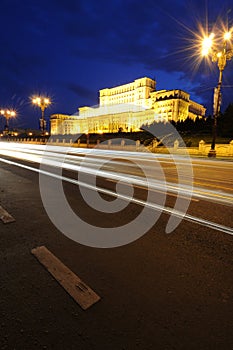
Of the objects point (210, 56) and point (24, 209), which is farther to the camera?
point (210, 56)

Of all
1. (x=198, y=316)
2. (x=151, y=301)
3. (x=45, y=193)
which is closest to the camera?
(x=198, y=316)

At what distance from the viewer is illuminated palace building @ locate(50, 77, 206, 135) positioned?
10344 centimetres

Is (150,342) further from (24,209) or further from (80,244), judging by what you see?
(24,209)

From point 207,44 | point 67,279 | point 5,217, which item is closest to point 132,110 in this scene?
point 207,44

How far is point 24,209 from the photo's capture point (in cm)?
486

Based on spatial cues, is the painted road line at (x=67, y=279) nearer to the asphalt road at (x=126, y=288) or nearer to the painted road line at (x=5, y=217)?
the asphalt road at (x=126, y=288)

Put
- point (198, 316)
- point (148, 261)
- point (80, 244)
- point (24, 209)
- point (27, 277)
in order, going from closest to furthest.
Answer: point (198, 316) → point (27, 277) → point (148, 261) → point (80, 244) → point (24, 209)

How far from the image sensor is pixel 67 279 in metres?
2.46

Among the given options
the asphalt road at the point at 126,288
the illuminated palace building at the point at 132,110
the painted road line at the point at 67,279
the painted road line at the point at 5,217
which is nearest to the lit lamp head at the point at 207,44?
the asphalt road at the point at 126,288

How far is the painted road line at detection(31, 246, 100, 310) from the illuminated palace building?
9536cm

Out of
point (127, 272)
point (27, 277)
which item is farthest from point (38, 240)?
point (127, 272)

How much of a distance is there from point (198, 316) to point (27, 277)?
179cm

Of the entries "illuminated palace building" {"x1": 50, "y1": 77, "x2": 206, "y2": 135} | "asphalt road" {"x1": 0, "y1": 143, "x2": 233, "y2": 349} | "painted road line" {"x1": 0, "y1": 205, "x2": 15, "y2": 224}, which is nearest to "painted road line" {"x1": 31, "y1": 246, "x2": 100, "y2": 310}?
"asphalt road" {"x1": 0, "y1": 143, "x2": 233, "y2": 349}

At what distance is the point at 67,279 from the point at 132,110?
117664 mm
